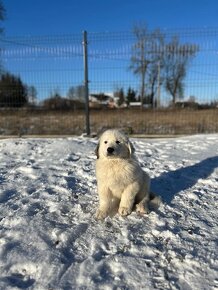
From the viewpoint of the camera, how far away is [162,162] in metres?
6.98

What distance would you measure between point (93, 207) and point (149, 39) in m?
6.51

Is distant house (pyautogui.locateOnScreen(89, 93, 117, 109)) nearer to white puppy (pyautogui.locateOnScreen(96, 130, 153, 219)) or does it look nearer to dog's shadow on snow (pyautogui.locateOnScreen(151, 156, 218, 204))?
dog's shadow on snow (pyautogui.locateOnScreen(151, 156, 218, 204))

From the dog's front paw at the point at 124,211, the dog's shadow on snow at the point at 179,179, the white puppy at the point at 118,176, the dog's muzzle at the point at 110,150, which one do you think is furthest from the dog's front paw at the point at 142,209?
the dog's muzzle at the point at 110,150

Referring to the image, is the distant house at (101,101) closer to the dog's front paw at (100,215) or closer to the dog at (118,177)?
the dog at (118,177)

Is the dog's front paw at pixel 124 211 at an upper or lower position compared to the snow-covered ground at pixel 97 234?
upper

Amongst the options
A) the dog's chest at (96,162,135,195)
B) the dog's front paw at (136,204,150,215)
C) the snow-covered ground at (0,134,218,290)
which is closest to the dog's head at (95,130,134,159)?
→ the dog's chest at (96,162,135,195)

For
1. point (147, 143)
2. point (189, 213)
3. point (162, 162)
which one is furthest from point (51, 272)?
point (147, 143)

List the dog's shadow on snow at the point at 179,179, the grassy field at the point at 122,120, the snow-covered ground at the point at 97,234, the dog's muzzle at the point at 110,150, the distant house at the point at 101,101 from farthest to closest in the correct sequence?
the grassy field at the point at 122,120, the distant house at the point at 101,101, the dog's shadow on snow at the point at 179,179, the dog's muzzle at the point at 110,150, the snow-covered ground at the point at 97,234

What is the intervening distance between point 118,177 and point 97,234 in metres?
0.71

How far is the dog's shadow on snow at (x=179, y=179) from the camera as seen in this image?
5.27 meters

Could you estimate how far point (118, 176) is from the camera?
4262mm

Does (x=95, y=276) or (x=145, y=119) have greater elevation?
(x=145, y=119)

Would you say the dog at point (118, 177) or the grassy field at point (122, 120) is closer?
the dog at point (118, 177)

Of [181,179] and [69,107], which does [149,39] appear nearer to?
[69,107]
